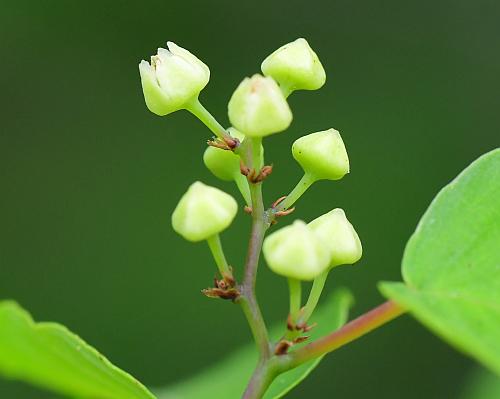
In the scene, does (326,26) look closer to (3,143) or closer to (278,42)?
(278,42)

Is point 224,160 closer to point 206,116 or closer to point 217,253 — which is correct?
point 206,116

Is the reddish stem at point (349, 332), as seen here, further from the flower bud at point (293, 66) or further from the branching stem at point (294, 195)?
the flower bud at point (293, 66)

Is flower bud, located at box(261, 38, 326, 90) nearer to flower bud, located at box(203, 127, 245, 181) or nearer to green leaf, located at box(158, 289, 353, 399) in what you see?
flower bud, located at box(203, 127, 245, 181)

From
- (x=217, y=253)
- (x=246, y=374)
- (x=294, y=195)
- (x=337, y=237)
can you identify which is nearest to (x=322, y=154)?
(x=294, y=195)

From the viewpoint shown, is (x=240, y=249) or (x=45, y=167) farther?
(x=45, y=167)

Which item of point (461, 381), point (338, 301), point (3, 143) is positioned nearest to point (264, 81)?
point (338, 301)

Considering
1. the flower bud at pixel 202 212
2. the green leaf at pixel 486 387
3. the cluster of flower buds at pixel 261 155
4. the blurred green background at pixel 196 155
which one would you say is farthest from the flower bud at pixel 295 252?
the blurred green background at pixel 196 155
